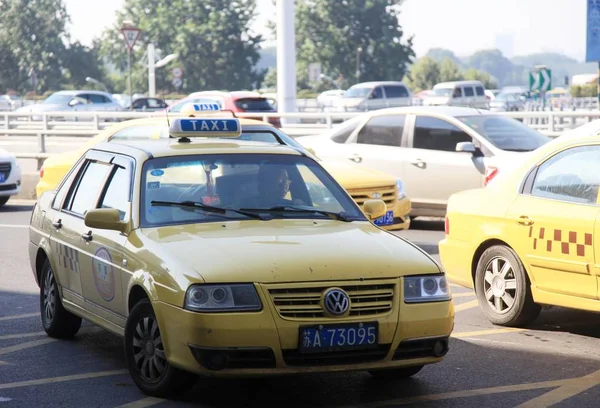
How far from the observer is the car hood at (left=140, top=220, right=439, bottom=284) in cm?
595

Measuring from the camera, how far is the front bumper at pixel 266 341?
5809 millimetres

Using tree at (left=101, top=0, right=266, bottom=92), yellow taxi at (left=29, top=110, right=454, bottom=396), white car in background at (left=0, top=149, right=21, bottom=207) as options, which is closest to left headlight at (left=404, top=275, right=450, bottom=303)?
yellow taxi at (left=29, top=110, right=454, bottom=396)

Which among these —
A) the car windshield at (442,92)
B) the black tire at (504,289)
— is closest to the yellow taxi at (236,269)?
the black tire at (504,289)

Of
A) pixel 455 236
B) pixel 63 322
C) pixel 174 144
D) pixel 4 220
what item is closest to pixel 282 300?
pixel 174 144

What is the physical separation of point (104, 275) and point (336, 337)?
5.64 ft

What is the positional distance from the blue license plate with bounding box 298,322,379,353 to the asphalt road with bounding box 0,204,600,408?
1.34 feet

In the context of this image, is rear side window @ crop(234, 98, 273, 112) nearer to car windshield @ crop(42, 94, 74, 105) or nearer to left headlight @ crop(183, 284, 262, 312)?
car windshield @ crop(42, 94, 74, 105)

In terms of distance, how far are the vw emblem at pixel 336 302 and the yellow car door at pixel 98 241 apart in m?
1.37

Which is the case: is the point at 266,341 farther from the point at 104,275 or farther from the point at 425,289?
the point at 104,275

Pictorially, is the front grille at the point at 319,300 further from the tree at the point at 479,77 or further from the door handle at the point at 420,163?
the tree at the point at 479,77

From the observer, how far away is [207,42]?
105688 millimetres

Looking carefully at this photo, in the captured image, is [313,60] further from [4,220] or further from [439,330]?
[439,330]

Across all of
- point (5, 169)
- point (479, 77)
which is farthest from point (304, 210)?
point (479, 77)

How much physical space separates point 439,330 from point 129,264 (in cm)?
169
